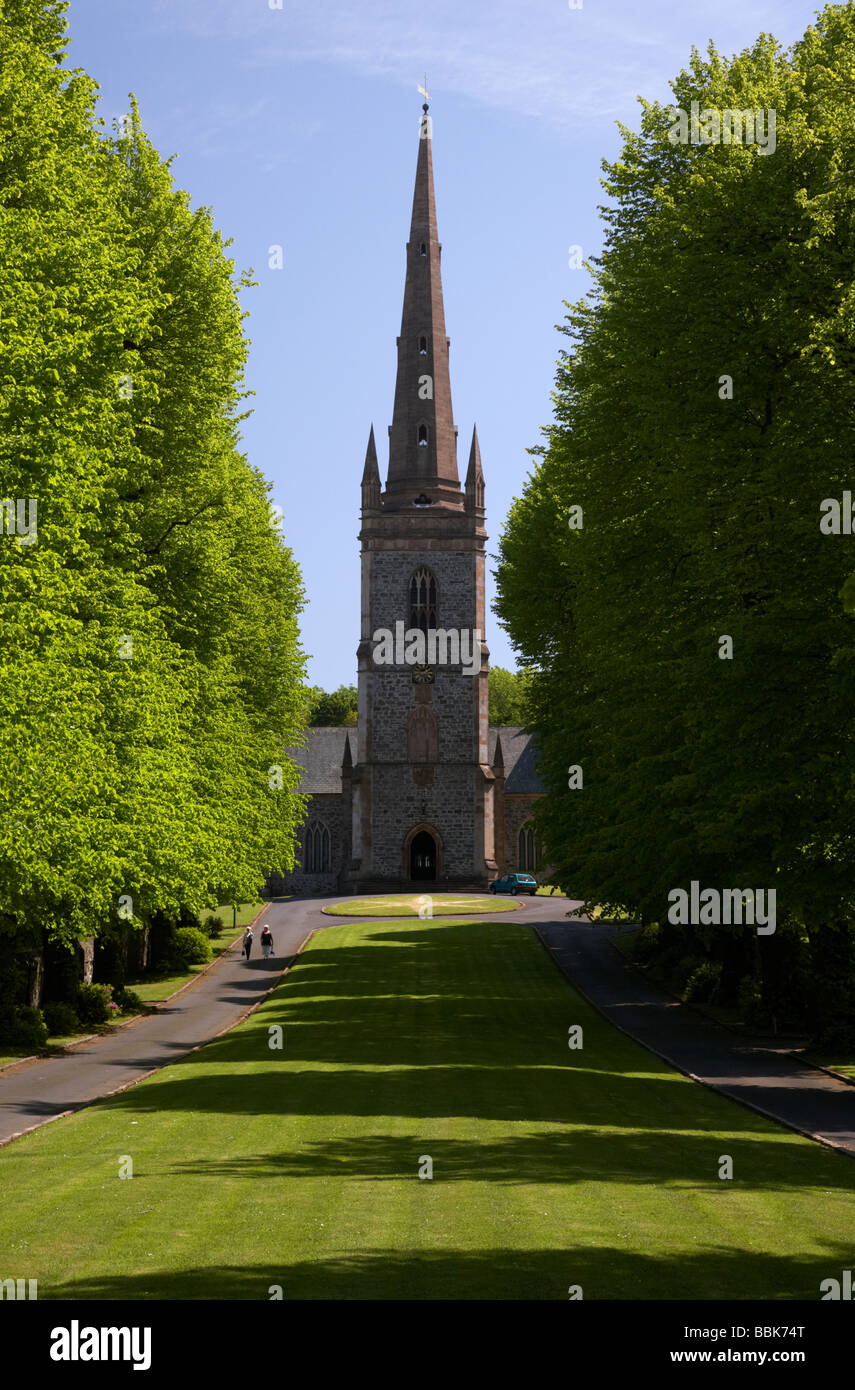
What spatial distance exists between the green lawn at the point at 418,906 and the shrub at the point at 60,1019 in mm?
34637

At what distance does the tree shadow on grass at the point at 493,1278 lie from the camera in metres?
9.31

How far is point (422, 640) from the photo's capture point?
276 feet

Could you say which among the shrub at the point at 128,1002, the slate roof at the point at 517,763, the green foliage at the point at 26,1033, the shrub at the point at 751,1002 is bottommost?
the shrub at the point at 128,1002

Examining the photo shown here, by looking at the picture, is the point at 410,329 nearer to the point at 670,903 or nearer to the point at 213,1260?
the point at 670,903

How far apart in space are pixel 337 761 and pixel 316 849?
7.86 m

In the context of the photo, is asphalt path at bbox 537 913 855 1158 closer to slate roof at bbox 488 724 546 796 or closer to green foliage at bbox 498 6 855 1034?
green foliage at bbox 498 6 855 1034

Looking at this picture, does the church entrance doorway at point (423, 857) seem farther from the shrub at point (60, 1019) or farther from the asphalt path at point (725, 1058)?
the shrub at point (60, 1019)

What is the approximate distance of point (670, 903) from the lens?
2808 centimetres

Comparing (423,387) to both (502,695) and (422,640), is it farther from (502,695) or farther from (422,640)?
(502,695)

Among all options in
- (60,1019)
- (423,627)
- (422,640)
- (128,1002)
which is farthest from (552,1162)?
(423,627)

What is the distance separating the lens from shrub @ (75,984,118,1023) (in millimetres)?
34062

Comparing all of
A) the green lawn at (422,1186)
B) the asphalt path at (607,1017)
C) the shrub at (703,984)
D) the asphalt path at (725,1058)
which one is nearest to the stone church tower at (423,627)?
the asphalt path at (607,1017)
